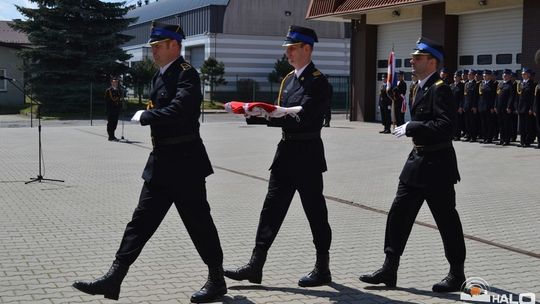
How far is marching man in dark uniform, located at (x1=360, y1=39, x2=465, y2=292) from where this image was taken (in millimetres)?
5418

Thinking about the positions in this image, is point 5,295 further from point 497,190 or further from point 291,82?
point 497,190

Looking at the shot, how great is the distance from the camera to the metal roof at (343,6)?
24.4 meters

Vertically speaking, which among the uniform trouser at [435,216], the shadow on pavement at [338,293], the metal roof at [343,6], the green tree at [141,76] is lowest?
the shadow on pavement at [338,293]

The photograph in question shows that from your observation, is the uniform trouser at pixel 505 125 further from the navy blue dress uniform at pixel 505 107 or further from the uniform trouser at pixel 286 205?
the uniform trouser at pixel 286 205

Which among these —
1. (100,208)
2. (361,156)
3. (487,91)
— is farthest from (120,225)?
(487,91)

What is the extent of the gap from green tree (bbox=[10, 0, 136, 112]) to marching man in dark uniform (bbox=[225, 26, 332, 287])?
105 ft

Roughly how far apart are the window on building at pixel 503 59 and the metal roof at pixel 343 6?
139 inches

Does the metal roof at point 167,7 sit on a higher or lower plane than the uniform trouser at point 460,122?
higher

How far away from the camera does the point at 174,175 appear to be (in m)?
5.14

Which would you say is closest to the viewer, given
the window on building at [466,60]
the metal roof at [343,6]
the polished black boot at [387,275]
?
the polished black boot at [387,275]

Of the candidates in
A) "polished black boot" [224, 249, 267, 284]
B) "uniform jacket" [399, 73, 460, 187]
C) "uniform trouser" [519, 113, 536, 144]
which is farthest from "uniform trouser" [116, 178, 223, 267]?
"uniform trouser" [519, 113, 536, 144]

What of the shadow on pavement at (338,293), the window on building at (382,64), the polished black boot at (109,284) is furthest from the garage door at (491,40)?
the polished black boot at (109,284)

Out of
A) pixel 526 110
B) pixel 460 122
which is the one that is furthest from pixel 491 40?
pixel 526 110

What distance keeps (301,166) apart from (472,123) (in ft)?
49.2
